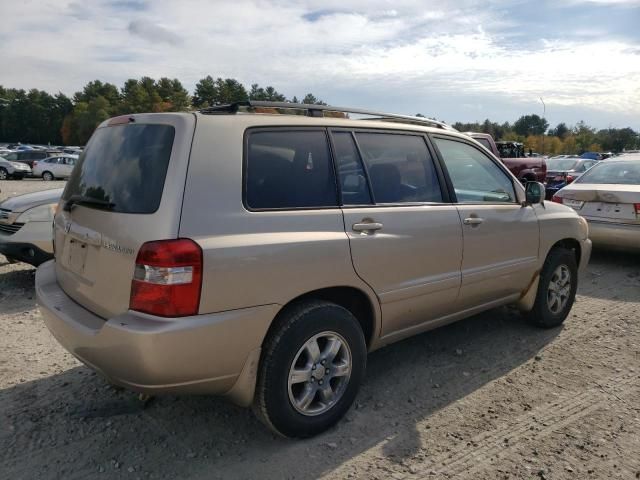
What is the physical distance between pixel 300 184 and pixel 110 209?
103cm

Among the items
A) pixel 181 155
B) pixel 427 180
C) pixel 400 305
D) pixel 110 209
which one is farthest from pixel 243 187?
pixel 427 180


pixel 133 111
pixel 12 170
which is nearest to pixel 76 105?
pixel 133 111

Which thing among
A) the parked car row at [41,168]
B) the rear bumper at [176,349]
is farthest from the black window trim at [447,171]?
the parked car row at [41,168]

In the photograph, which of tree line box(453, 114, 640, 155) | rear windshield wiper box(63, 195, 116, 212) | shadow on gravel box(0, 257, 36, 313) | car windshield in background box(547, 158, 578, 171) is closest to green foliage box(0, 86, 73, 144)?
tree line box(453, 114, 640, 155)

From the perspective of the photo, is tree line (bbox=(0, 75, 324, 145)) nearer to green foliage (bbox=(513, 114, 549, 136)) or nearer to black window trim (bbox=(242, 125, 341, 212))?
green foliage (bbox=(513, 114, 549, 136))

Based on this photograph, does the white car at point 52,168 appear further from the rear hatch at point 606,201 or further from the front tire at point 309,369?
the front tire at point 309,369

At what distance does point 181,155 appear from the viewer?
2467 mm

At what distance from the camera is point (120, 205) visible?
2609 mm

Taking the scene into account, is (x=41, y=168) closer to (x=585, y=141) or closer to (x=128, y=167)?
(x=128, y=167)

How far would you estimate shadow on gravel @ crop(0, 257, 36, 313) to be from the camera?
16.8 feet

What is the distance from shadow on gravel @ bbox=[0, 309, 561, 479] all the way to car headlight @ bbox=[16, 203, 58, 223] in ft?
8.65

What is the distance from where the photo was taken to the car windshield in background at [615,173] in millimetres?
7273

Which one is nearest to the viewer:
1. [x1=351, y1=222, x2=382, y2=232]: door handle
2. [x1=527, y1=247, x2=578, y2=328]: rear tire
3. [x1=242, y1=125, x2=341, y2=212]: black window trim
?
[x1=242, y1=125, x2=341, y2=212]: black window trim

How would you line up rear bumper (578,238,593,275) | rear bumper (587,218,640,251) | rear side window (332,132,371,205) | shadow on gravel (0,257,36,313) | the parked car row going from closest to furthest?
rear side window (332,132,371,205) → rear bumper (578,238,593,275) → shadow on gravel (0,257,36,313) → rear bumper (587,218,640,251) → the parked car row
